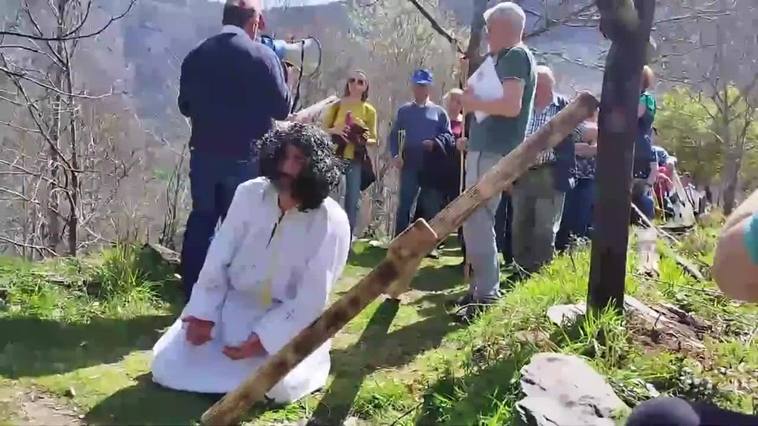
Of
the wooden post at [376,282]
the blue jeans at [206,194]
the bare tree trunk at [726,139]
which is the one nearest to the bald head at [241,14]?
the blue jeans at [206,194]

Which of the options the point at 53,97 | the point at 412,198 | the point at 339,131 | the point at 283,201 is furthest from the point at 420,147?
the point at 53,97

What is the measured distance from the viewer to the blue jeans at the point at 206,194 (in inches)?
175

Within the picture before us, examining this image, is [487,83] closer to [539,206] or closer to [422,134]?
[539,206]

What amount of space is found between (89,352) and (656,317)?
278cm

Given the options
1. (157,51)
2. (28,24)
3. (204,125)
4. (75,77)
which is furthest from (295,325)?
(157,51)

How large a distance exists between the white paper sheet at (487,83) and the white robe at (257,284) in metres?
1.21

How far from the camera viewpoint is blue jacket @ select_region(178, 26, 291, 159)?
169 inches

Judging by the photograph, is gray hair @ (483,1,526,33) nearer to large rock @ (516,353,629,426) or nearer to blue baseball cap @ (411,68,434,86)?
large rock @ (516,353,629,426)

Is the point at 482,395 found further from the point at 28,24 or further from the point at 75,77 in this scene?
the point at 75,77

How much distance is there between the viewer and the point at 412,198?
709 centimetres

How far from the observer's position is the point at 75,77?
12.0 metres

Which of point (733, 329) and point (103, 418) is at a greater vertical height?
point (733, 329)

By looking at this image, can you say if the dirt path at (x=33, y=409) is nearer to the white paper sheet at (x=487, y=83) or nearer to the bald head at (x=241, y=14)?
the bald head at (x=241, y=14)

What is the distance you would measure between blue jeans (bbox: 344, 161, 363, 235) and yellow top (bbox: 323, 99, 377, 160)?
0.43 feet
